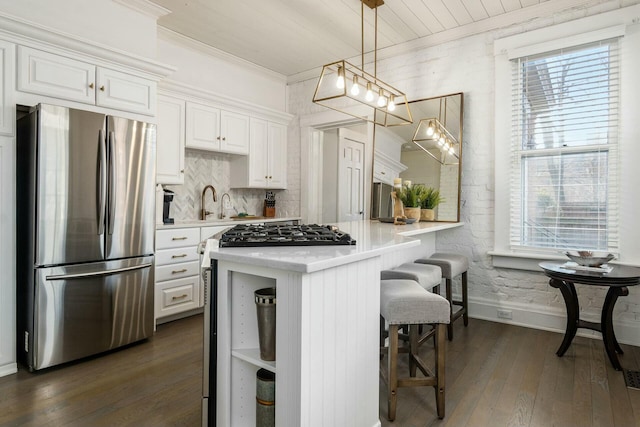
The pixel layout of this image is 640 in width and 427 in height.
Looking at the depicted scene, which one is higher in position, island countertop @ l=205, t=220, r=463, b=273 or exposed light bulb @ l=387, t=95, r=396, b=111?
exposed light bulb @ l=387, t=95, r=396, b=111

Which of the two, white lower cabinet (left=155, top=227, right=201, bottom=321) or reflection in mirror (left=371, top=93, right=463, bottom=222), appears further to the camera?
reflection in mirror (left=371, top=93, right=463, bottom=222)

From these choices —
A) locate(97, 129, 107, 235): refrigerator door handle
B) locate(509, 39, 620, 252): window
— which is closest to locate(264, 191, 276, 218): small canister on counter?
locate(97, 129, 107, 235): refrigerator door handle

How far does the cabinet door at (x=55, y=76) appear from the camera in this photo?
2.54 m

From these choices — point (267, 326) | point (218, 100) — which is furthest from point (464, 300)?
point (218, 100)

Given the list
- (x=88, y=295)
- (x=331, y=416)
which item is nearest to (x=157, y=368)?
(x=88, y=295)

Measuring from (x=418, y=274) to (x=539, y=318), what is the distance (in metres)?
1.65

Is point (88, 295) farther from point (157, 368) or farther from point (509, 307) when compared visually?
point (509, 307)

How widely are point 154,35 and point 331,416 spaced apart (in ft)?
11.0

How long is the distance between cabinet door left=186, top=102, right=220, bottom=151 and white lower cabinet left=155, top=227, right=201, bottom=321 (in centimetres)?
96

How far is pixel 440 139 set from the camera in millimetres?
3768

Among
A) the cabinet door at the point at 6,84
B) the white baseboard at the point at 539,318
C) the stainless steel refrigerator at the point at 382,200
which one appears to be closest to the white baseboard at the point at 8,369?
the cabinet door at the point at 6,84

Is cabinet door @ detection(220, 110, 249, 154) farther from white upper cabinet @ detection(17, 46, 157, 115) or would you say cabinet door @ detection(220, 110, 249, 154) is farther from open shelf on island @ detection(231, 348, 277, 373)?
open shelf on island @ detection(231, 348, 277, 373)

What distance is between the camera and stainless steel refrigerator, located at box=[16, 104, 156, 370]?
2469 mm

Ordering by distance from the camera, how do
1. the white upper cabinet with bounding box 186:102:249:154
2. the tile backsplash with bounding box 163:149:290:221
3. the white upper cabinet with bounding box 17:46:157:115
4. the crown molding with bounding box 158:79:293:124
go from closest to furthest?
1. the white upper cabinet with bounding box 17:46:157:115
2. the crown molding with bounding box 158:79:293:124
3. the white upper cabinet with bounding box 186:102:249:154
4. the tile backsplash with bounding box 163:149:290:221
